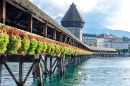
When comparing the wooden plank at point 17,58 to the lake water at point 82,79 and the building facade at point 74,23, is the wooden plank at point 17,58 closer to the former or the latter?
the lake water at point 82,79

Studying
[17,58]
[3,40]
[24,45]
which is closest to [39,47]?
[24,45]

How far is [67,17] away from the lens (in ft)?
517

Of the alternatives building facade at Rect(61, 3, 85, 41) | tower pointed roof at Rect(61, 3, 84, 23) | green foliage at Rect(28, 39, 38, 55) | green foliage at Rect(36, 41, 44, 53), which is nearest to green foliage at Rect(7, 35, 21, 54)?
green foliage at Rect(28, 39, 38, 55)

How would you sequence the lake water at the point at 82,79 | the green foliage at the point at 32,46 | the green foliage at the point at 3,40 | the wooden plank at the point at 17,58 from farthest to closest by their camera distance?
the lake water at the point at 82,79, the wooden plank at the point at 17,58, the green foliage at the point at 32,46, the green foliage at the point at 3,40

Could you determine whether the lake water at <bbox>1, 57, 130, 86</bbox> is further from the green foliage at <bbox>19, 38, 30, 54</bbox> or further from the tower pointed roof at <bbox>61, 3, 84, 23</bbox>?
the tower pointed roof at <bbox>61, 3, 84, 23</bbox>

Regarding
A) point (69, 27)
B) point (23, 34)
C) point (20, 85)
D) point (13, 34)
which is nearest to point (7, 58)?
point (20, 85)

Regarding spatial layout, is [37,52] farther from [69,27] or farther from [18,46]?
[69,27]

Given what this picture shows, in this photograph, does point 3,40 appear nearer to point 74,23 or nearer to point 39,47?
point 39,47

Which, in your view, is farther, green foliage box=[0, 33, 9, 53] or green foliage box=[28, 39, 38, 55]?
green foliage box=[28, 39, 38, 55]

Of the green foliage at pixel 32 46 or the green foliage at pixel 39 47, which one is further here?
the green foliage at pixel 39 47

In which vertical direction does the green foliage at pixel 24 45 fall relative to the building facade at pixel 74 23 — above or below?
below

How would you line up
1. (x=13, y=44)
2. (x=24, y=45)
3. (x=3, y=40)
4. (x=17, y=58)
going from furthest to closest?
(x=17, y=58) < (x=24, y=45) < (x=13, y=44) < (x=3, y=40)

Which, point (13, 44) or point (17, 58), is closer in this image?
point (13, 44)

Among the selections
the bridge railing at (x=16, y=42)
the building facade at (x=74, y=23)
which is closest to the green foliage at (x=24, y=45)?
the bridge railing at (x=16, y=42)
